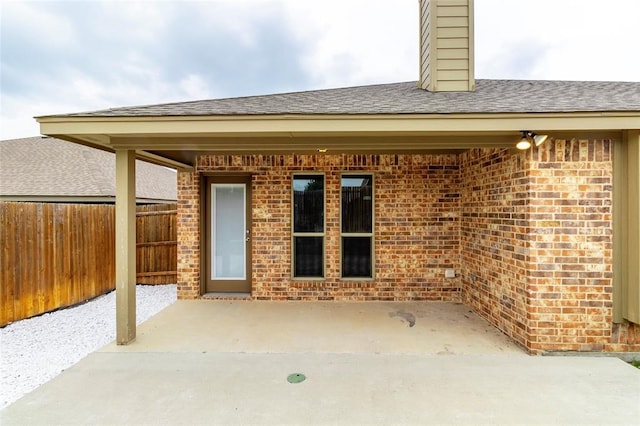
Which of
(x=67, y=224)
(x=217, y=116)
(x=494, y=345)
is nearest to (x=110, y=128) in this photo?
(x=217, y=116)

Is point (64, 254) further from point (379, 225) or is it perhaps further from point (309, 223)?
point (379, 225)

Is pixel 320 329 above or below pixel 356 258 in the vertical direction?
below

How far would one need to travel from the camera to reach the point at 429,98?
4.14 metres

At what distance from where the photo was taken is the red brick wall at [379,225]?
5.35m

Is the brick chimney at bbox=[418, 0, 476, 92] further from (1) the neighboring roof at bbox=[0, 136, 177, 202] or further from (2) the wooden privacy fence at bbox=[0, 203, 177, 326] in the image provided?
(1) the neighboring roof at bbox=[0, 136, 177, 202]

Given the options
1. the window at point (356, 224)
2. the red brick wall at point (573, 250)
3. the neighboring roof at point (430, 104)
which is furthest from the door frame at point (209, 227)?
the red brick wall at point (573, 250)

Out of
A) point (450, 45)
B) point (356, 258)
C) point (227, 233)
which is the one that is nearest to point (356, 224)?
point (356, 258)

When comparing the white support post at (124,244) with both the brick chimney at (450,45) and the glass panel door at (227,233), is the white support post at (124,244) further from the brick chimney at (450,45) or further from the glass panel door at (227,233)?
the brick chimney at (450,45)

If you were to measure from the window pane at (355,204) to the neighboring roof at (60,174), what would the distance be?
24.4 ft

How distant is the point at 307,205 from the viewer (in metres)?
5.50

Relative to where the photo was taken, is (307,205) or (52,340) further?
(307,205)

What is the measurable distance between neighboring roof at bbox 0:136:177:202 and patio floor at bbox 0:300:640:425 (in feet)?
24.6

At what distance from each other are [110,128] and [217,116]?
108 centimetres

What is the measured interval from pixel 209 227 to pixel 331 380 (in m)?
3.63
